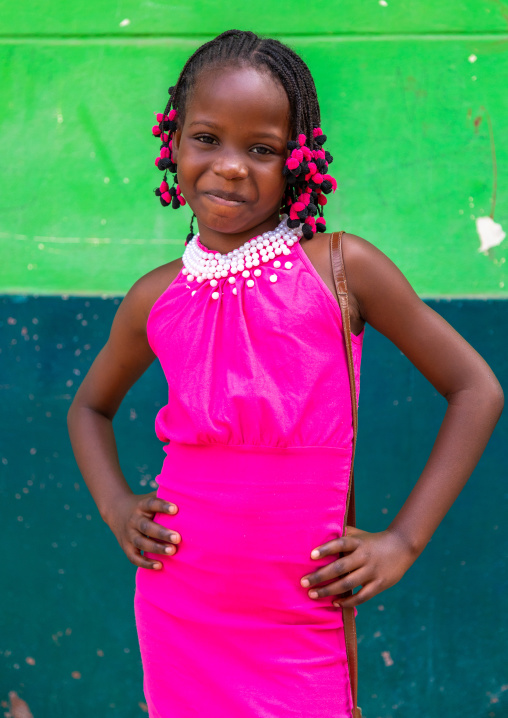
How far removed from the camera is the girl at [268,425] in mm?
1421

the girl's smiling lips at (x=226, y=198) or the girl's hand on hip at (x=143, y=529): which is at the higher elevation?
the girl's smiling lips at (x=226, y=198)

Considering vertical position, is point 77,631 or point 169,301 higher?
point 169,301

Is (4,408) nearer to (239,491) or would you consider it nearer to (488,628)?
(239,491)

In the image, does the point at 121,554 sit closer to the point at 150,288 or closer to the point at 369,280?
the point at 150,288

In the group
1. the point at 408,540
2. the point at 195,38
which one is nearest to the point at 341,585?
the point at 408,540

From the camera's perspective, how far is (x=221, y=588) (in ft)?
4.74

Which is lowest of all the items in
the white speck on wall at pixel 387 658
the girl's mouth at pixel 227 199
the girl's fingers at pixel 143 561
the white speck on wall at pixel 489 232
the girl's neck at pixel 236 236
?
the white speck on wall at pixel 387 658

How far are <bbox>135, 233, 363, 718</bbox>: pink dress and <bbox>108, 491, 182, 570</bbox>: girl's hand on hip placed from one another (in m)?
0.04

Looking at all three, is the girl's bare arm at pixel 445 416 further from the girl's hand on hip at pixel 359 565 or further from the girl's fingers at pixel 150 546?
the girl's fingers at pixel 150 546

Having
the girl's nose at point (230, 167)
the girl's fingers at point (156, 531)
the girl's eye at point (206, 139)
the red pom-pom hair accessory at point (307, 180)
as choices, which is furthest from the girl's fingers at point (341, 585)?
the girl's eye at point (206, 139)

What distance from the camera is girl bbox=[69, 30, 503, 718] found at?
1.42 meters

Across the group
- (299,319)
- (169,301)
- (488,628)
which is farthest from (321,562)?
(488,628)

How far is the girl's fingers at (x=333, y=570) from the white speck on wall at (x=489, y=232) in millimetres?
1209

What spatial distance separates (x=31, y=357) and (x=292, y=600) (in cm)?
140
